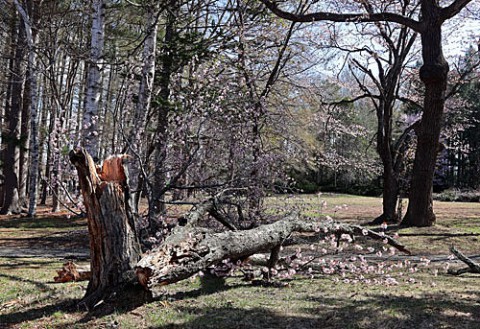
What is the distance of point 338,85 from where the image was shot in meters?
18.6

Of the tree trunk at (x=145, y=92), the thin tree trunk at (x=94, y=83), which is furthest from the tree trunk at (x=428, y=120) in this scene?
the thin tree trunk at (x=94, y=83)

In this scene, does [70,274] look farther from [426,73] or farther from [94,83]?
[426,73]

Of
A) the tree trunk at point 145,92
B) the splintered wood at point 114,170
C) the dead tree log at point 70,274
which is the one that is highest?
the tree trunk at point 145,92

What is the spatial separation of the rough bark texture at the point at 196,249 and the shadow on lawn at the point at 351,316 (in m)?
0.43

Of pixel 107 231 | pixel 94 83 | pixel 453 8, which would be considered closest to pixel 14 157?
pixel 94 83

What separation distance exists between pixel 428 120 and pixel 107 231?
10.4 m

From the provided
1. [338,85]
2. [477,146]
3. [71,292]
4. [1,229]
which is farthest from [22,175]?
[477,146]

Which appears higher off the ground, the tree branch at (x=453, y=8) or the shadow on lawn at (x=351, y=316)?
the tree branch at (x=453, y=8)

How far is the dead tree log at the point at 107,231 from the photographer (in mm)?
4348

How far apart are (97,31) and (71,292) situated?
5.65 metres

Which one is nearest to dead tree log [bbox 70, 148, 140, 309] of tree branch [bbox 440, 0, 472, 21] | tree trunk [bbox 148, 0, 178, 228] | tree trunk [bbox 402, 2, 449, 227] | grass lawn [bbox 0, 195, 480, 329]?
grass lawn [bbox 0, 195, 480, 329]

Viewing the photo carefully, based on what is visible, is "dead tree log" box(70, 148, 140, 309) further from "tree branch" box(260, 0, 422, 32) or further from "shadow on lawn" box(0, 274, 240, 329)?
"tree branch" box(260, 0, 422, 32)

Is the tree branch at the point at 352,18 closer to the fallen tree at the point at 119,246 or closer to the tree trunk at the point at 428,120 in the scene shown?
the tree trunk at the point at 428,120

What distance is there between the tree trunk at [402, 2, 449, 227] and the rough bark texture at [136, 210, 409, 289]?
7.51 m
